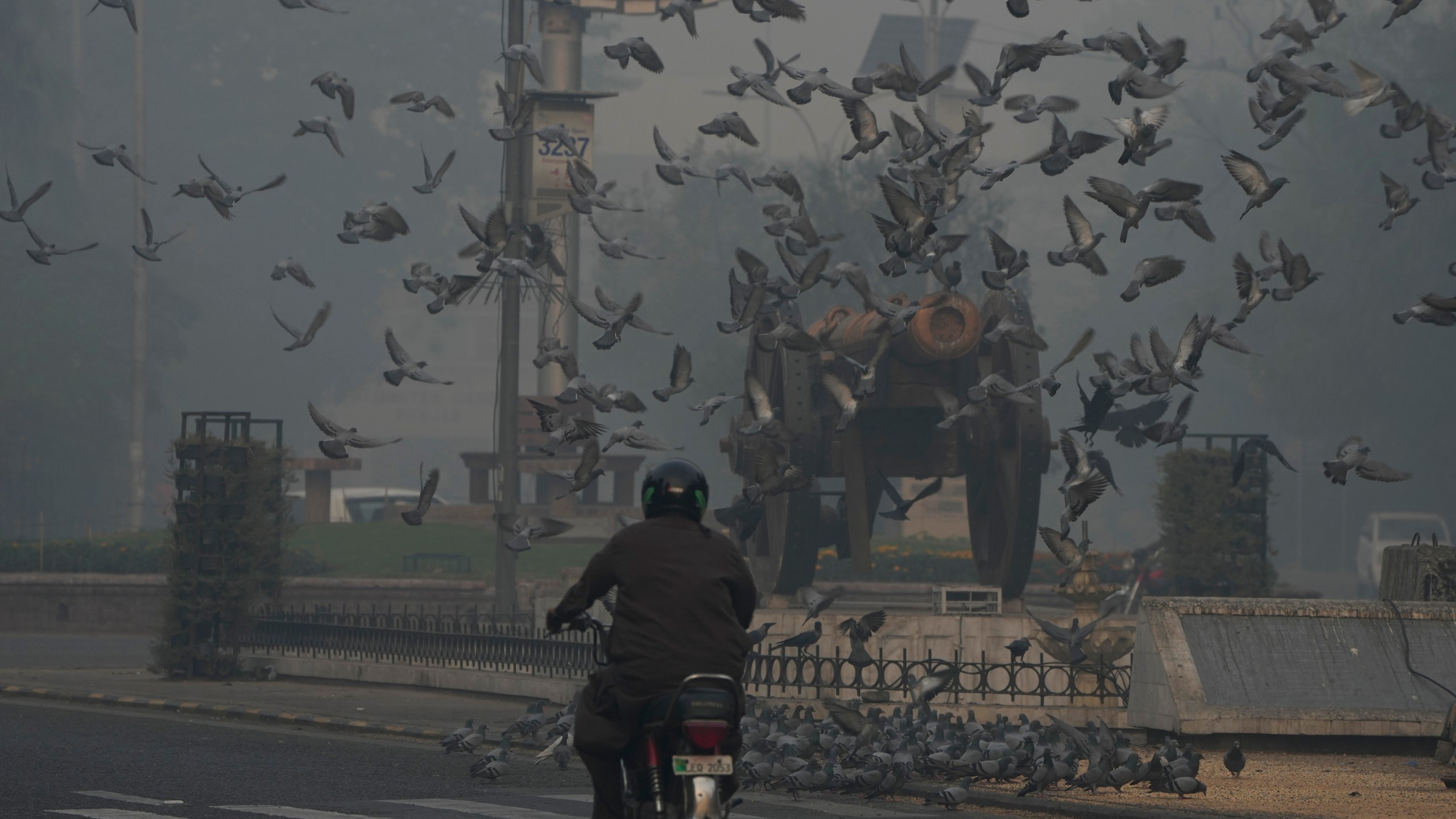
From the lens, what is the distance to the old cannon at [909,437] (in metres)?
20.1

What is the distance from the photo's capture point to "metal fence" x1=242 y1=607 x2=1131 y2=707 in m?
15.2

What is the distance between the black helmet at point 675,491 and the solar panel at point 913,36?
6717 cm

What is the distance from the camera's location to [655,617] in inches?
240

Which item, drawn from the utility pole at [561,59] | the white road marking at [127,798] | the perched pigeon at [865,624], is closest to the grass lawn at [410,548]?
the utility pole at [561,59]

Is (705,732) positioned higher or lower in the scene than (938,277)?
lower

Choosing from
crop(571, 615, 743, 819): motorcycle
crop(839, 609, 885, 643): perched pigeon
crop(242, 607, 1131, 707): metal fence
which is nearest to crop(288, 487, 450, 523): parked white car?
crop(242, 607, 1131, 707): metal fence

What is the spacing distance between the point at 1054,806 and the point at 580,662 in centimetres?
769

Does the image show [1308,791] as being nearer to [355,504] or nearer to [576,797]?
[576,797]

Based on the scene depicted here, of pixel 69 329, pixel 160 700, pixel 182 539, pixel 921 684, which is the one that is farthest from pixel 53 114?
pixel 921 684

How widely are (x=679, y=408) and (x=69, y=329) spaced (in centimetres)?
3052

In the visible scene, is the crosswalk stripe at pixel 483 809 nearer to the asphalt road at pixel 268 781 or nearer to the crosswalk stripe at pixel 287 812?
the asphalt road at pixel 268 781

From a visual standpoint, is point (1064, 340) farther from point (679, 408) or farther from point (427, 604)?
point (427, 604)

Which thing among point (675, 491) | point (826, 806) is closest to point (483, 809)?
point (826, 806)

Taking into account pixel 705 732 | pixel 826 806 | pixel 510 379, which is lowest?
pixel 826 806
